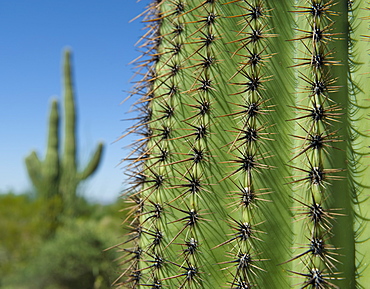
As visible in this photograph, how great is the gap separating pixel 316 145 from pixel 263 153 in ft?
0.65

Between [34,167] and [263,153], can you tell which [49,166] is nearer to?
[34,167]

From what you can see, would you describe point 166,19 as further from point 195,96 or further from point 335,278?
point 335,278

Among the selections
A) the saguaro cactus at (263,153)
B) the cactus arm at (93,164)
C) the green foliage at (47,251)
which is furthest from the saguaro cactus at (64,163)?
the saguaro cactus at (263,153)

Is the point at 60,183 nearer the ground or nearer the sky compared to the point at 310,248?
nearer the sky

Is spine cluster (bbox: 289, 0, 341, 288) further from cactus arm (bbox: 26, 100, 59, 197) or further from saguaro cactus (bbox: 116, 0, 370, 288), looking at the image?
cactus arm (bbox: 26, 100, 59, 197)

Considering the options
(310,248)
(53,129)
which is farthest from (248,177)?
(53,129)

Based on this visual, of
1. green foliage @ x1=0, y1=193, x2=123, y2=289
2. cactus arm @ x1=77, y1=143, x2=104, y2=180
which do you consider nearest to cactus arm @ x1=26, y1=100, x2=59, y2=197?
green foliage @ x1=0, y1=193, x2=123, y2=289

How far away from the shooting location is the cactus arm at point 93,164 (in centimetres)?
1410

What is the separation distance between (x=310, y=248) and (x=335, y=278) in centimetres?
13

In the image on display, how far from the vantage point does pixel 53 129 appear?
45.9ft

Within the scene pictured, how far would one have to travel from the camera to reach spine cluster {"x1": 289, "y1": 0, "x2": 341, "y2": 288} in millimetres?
1415

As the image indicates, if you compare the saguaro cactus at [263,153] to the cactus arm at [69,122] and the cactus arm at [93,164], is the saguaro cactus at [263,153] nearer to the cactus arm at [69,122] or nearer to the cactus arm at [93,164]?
the cactus arm at [69,122]

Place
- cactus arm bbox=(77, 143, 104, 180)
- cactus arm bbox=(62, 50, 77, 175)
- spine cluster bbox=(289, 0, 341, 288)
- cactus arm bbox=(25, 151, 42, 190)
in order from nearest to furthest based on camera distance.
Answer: spine cluster bbox=(289, 0, 341, 288) < cactus arm bbox=(62, 50, 77, 175) < cactus arm bbox=(77, 143, 104, 180) < cactus arm bbox=(25, 151, 42, 190)

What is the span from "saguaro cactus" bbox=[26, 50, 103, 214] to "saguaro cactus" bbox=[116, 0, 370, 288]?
11855 millimetres
